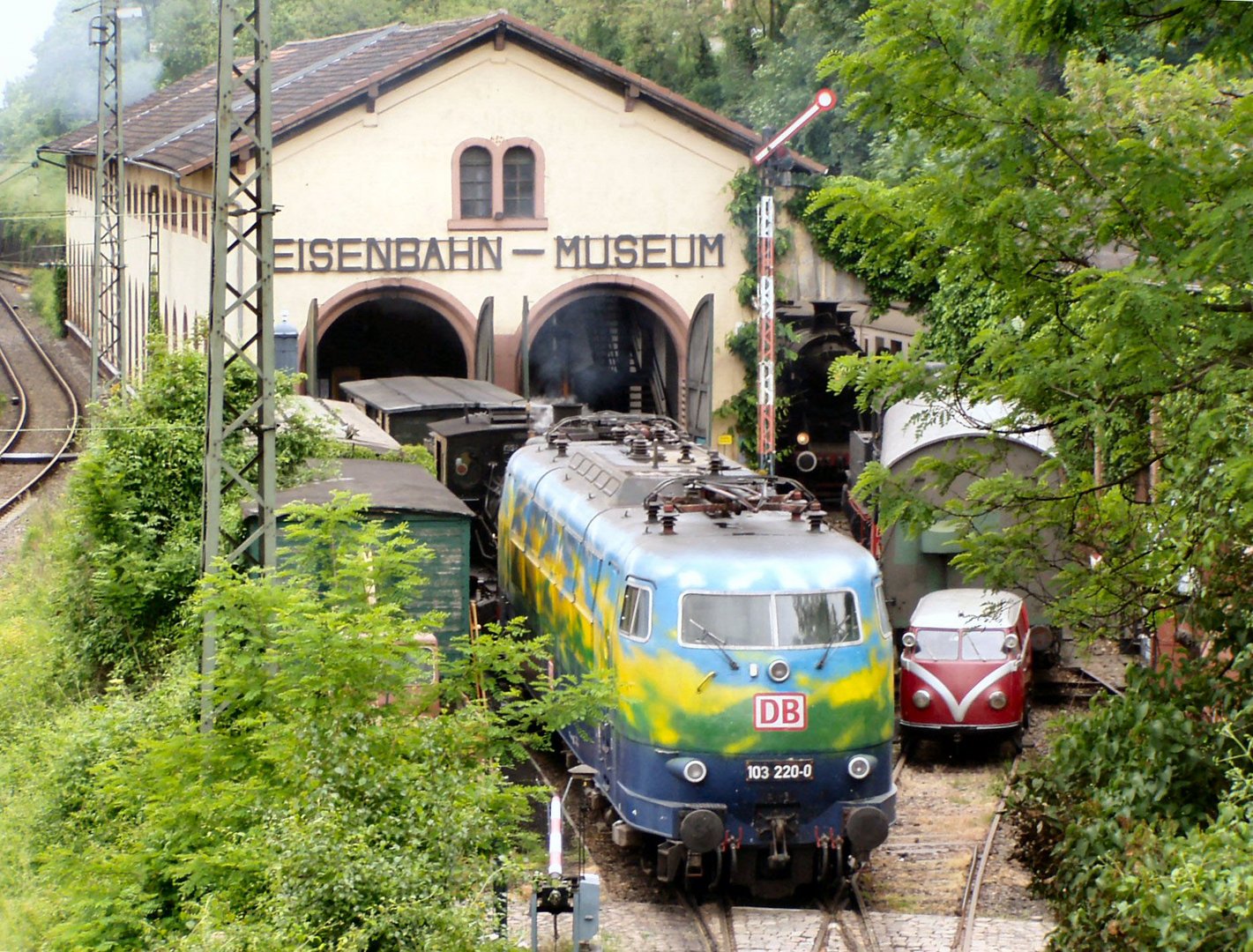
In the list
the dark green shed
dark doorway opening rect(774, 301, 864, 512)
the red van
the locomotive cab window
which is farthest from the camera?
dark doorway opening rect(774, 301, 864, 512)

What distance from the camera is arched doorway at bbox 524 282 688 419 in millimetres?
32625

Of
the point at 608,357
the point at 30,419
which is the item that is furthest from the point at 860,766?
the point at 30,419

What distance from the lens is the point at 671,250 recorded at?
102 feet

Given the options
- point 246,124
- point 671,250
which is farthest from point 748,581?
point 671,250

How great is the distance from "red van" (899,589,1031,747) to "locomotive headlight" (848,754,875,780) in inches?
158

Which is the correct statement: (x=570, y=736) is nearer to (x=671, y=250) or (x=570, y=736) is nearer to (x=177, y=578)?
(x=177, y=578)

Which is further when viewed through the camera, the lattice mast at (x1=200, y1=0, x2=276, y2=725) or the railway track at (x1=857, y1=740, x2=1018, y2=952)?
the railway track at (x1=857, y1=740, x2=1018, y2=952)

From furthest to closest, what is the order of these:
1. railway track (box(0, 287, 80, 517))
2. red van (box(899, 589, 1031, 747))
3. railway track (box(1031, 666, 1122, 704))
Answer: railway track (box(0, 287, 80, 517)), railway track (box(1031, 666, 1122, 704)), red van (box(899, 589, 1031, 747))

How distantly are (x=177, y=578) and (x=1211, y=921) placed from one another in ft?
42.6

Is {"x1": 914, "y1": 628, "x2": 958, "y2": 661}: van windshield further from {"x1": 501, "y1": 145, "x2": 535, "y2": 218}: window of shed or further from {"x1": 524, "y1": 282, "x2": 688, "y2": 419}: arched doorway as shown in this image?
{"x1": 501, "y1": 145, "x2": 535, "y2": 218}: window of shed

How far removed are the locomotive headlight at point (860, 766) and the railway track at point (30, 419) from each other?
16624 mm

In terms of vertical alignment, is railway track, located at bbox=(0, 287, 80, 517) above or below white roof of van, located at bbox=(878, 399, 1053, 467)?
above

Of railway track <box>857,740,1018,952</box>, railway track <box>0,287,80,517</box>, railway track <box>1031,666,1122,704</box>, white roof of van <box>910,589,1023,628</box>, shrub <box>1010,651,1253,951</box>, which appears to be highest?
railway track <box>0,287,80,517</box>

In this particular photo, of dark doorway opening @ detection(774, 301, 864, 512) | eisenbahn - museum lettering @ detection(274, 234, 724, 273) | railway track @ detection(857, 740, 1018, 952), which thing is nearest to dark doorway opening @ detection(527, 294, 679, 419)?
eisenbahn - museum lettering @ detection(274, 234, 724, 273)
